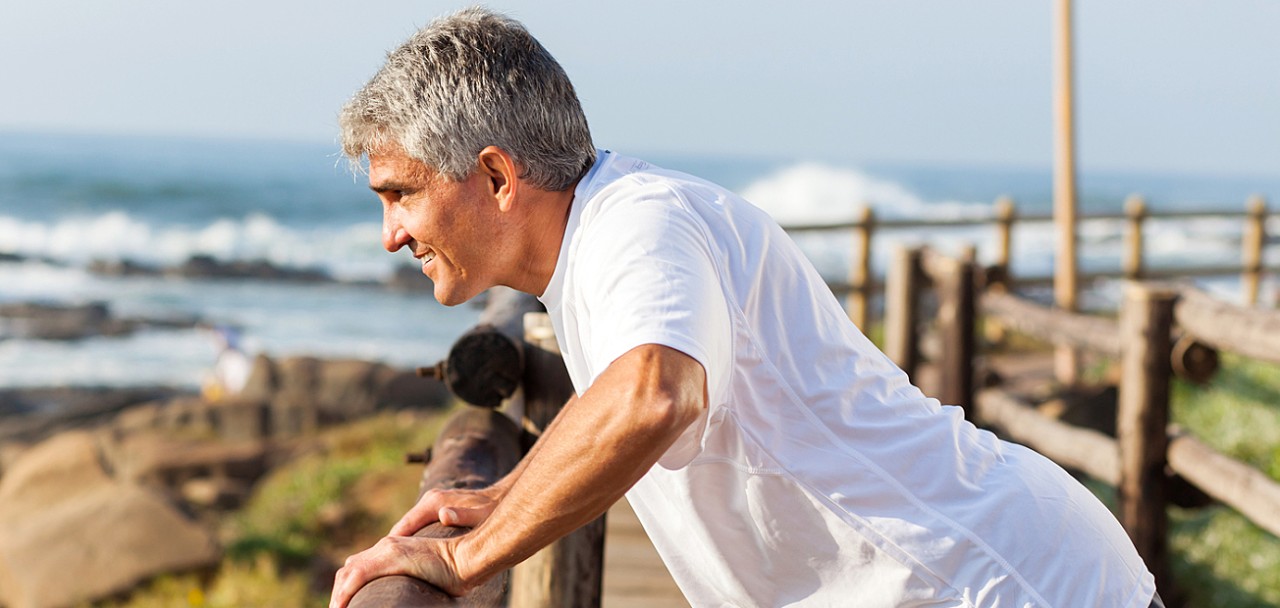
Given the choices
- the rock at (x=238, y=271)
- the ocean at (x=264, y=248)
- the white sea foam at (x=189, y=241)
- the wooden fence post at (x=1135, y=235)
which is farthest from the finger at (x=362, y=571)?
the white sea foam at (x=189, y=241)

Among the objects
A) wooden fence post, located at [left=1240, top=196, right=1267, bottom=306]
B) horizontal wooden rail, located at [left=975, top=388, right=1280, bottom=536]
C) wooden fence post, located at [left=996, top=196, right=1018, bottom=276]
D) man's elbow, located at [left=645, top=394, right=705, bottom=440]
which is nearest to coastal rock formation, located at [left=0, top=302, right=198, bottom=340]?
wooden fence post, located at [left=996, top=196, right=1018, bottom=276]

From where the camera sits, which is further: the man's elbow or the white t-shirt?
the white t-shirt

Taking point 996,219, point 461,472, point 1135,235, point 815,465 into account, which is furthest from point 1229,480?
point 1135,235

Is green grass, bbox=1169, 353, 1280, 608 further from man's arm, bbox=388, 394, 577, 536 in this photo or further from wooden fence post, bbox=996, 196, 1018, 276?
wooden fence post, bbox=996, 196, 1018, 276

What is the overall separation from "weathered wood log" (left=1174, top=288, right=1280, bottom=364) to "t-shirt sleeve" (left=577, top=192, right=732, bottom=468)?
2.76 metres

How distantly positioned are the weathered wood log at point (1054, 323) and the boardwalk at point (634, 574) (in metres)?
1.80

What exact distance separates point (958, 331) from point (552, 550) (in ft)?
Answer: 12.8

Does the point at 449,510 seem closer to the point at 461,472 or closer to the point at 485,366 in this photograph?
the point at 461,472

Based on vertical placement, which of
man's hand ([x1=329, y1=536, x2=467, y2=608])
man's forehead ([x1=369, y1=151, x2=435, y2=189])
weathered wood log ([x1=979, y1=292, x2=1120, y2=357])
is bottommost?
weathered wood log ([x1=979, y1=292, x2=1120, y2=357])

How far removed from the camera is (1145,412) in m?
4.01

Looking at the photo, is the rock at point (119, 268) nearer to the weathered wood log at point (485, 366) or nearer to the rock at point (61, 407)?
the rock at point (61, 407)

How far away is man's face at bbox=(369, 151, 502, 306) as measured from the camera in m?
1.37

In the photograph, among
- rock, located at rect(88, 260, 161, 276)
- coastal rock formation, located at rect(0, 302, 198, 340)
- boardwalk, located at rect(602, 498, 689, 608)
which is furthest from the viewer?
rock, located at rect(88, 260, 161, 276)

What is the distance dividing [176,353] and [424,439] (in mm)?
10711
